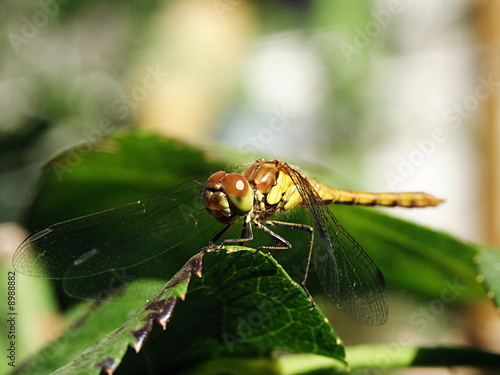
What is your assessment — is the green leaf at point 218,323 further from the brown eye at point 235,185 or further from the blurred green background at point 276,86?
the blurred green background at point 276,86

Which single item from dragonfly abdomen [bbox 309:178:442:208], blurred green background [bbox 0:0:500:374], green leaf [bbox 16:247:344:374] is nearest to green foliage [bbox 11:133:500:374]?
green leaf [bbox 16:247:344:374]

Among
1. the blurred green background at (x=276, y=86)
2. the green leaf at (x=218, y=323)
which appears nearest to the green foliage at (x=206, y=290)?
the green leaf at (x=218, y=323)

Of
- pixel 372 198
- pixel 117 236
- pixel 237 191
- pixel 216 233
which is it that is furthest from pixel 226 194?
pixel 372 198

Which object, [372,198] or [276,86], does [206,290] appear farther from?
[276,86]

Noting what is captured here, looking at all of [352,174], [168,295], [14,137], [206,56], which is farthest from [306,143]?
→ [168,295]

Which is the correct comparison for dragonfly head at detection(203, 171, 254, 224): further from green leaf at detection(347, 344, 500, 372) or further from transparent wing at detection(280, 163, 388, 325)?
green leaf at detection(347, 344, 500, 372)
